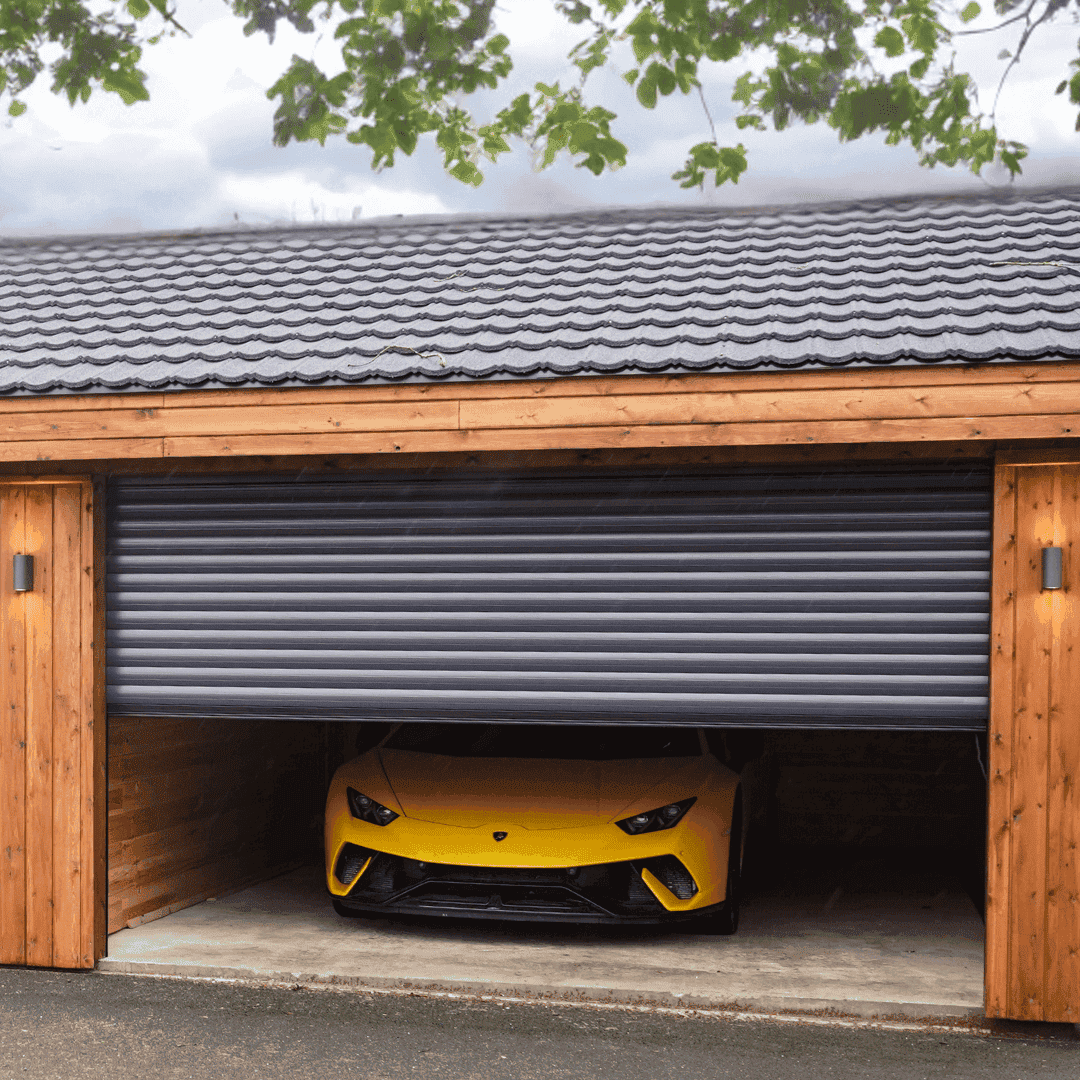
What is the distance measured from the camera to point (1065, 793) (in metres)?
4.10

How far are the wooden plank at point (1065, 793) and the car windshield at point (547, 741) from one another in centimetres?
195

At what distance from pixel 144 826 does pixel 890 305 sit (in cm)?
429

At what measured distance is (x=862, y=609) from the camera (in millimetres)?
4352

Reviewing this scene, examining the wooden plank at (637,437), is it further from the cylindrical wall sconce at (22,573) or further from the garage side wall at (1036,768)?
the cylindrical wall sconce at (22,573)

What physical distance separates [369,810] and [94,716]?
1339 mm

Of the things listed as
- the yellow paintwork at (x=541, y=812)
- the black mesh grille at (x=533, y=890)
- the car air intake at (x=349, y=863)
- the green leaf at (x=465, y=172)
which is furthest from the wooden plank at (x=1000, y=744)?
the green leaf at (x=465, y=172)

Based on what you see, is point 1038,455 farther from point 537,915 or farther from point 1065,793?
point 537,915

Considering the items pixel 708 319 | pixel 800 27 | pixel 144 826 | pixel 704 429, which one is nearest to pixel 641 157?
pixel 800 27

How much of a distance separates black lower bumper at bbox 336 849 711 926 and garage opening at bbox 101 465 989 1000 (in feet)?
1.04

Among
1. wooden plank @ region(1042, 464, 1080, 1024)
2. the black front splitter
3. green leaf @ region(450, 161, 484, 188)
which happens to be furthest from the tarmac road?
green leaf @ region(450, 161, 484, 188)

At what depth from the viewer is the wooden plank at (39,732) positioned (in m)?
4.82

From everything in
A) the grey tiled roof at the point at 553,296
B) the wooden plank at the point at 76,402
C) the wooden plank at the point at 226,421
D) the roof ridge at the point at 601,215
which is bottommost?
the wooden plank at the point at 226,421

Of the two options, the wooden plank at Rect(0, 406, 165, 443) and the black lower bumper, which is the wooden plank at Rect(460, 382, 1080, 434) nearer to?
the wooden plank at Rect(0, 406, 165, 443)

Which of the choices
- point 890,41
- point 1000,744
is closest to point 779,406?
point 1000,744
